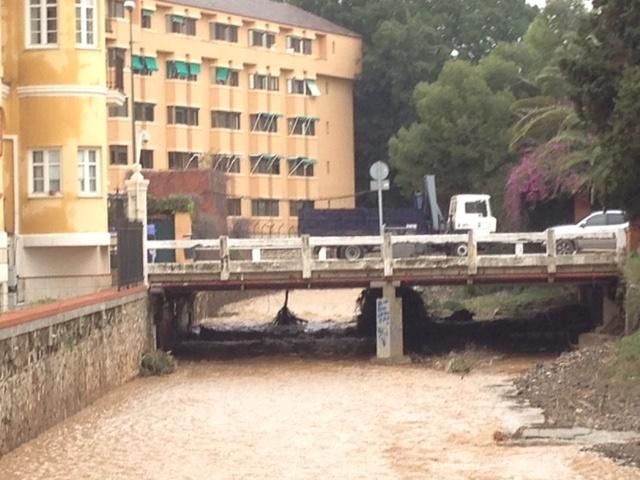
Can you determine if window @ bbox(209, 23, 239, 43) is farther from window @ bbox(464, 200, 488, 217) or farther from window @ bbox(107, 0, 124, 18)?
window @ bbox(464, 200, 488, 217)

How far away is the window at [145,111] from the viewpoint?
7588cm

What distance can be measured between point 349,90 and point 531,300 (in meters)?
40.1

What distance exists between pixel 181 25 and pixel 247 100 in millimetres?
6127

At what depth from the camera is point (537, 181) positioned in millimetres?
58812

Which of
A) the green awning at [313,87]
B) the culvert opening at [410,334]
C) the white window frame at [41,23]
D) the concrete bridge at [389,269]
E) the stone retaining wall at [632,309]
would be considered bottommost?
the culvert opening at [410,334]

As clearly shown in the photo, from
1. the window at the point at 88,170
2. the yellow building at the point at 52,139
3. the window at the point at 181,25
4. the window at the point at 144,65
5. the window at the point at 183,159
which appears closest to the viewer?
the yellow building at the point at 52,139

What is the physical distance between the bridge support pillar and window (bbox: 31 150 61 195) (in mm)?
8442

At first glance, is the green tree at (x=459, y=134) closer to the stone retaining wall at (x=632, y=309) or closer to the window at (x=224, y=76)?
the window at (x=224, y=76)

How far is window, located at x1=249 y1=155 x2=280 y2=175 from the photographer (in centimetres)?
8354

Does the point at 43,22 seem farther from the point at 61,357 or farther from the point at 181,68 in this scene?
the point at 181,68

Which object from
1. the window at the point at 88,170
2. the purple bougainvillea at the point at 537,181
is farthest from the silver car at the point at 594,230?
the window at the point at 88,170

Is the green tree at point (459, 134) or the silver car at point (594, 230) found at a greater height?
the green tree at point (459, 134)

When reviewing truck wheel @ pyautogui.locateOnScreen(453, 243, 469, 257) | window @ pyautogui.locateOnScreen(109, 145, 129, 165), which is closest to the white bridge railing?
truck wheel @ pyautogui.locateOnScreen(453, 243, 469, 257)

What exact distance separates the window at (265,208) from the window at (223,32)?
8.50 meters
